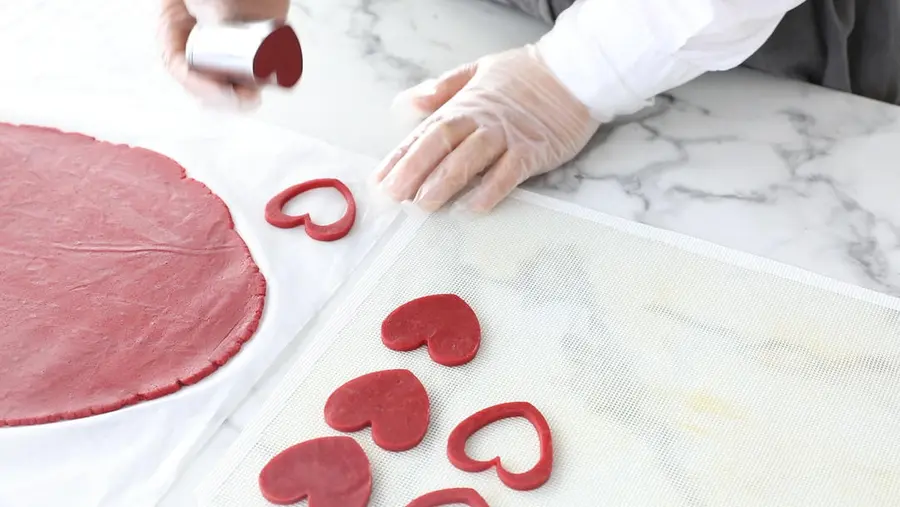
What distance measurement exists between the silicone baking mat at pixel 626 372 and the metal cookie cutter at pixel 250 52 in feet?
0.66

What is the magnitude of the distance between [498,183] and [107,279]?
399 millimetres

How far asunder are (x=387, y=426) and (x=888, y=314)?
456 millimetres

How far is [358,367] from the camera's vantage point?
2.48 ft

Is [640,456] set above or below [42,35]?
below

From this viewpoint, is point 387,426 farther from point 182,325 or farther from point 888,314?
point 888,314

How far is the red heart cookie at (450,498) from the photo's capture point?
0.65m

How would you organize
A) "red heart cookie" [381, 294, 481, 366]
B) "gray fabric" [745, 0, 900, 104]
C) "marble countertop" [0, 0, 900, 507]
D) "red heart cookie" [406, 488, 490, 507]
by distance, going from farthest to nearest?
1. "gray fabric" [745, 0, 900, 104]
2. "marble countertop" [0, 0, 900, 507]
3. "red heart cookie" [381, 294, 481, 366]
4. "red heart cookie" [406, 488, 490, 507]

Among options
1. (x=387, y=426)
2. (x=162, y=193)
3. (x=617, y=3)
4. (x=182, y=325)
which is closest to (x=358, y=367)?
(x=387, y=426)

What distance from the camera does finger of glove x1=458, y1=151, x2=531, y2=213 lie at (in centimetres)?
90

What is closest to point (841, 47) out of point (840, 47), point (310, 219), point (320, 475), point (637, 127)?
point (840, 47)

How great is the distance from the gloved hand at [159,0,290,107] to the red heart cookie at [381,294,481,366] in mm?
302

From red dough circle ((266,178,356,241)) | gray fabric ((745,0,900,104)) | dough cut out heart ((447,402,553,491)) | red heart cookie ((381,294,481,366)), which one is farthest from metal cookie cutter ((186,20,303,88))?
gray fabric ((745,0,900,104))

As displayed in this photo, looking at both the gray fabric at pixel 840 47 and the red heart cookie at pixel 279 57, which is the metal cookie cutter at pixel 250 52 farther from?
the gray fabric at pixel 840 47

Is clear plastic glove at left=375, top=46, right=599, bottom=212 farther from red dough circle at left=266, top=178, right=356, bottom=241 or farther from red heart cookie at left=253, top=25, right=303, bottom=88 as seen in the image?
red heart cookie at left=253, top=25, right=303, bottom=88
